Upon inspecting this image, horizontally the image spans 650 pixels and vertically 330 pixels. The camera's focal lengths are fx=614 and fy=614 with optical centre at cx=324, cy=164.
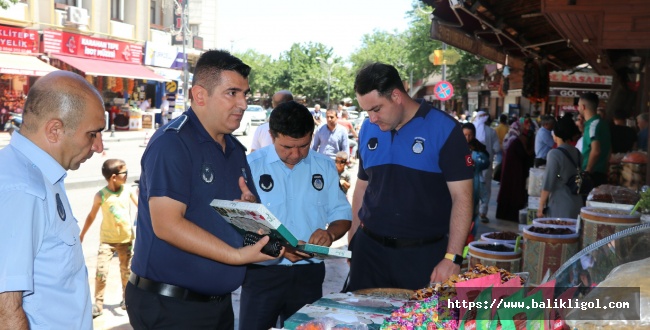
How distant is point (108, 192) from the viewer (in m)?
6.11

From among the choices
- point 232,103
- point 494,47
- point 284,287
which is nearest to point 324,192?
point 284,287

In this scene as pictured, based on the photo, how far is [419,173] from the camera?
3.72 m

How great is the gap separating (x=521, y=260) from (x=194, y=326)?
9.45 feet

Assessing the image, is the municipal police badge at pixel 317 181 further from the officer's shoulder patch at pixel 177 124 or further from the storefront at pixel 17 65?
the storefront at pixel 17 65

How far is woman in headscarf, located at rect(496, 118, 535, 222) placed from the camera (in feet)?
34.9

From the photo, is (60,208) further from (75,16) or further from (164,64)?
(164,64)

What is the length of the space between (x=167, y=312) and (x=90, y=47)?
29532 mm

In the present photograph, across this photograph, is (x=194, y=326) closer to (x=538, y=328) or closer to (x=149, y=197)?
(x=149, y=197)

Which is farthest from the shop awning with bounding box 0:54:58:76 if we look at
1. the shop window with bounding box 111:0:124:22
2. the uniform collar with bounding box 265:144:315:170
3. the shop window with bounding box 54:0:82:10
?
the uniform collar with bounding box 265:144:315:170

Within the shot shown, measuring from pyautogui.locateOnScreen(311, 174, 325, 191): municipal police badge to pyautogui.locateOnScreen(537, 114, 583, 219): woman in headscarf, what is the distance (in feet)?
11.2

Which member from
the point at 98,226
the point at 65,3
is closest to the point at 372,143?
the point at 98,226

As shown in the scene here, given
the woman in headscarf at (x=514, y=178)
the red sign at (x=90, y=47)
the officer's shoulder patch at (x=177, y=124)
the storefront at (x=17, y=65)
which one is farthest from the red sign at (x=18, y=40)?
the officer's shoulder patch at (x=177, y=124)

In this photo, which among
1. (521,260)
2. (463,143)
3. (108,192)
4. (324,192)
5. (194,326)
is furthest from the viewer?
(108,192)

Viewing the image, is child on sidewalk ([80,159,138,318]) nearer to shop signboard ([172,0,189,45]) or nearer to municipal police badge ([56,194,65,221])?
municipal police badge ([56,194,65,221])
